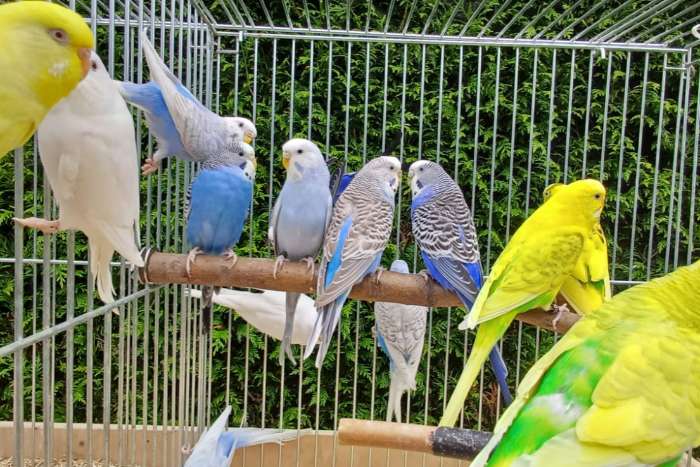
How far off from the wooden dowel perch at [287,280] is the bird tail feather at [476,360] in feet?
0.59

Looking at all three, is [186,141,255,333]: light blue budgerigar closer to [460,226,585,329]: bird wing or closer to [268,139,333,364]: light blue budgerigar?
[268,139,333,364]: light blue budgerigar

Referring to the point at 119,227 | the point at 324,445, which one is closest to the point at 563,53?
the point at 324,445

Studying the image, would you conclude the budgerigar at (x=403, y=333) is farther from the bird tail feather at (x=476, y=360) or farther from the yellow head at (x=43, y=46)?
the yellow head at (x=43, y=46)

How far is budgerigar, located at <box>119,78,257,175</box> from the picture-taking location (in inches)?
49.4

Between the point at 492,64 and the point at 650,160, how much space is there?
33.5 inches

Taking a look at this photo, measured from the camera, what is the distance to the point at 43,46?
546 millimetres

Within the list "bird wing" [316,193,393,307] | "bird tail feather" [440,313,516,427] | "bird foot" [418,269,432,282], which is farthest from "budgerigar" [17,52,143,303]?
"bird foot" [418,269,432,282]

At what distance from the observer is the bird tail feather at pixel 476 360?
1047 mm

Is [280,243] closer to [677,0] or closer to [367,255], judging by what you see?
[367,255]

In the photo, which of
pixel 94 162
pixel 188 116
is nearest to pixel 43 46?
pixel 94 162

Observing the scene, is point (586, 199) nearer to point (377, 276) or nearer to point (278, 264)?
point (377, 276)

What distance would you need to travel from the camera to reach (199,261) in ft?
4.67

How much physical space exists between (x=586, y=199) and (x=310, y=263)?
0.72m

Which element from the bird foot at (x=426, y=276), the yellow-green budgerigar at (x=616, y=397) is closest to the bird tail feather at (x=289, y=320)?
the bird foot at (x=426, y=276)
